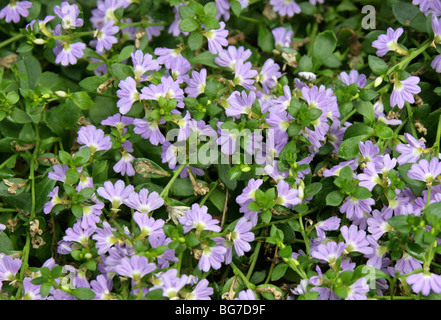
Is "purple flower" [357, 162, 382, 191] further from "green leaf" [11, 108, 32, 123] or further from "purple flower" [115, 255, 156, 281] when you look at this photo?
"green leaf" [11, 108, 32, 123]

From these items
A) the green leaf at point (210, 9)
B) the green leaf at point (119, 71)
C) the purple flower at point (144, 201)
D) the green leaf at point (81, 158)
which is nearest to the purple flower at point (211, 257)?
the purple flower at point (144, 201)

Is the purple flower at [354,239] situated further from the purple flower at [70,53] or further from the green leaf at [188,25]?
the purple flower at [70,53]

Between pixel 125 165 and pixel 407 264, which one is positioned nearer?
pixel 407 264

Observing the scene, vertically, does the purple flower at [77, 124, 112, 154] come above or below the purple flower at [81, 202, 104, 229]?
above

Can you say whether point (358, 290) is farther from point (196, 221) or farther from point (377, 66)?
point (377, 66)

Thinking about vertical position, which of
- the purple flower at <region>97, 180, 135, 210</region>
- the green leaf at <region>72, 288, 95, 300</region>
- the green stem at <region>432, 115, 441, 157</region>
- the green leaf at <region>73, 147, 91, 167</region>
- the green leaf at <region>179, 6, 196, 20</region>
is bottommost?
the green leaf at <region>72, 288, 95, 300</region>

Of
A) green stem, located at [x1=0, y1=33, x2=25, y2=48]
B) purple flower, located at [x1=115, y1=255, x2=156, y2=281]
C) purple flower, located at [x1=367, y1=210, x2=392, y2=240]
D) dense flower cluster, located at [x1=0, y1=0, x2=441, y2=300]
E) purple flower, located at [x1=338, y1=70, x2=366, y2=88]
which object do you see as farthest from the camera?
green stem, located at [x1=0, y1=33, x2=25, y2=48]

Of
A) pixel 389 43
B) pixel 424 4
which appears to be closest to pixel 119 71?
pixel 389 43

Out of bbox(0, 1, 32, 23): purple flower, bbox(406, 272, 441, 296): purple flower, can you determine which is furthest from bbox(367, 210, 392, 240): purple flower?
bbox(0, 1, 32, 23): purple flower
